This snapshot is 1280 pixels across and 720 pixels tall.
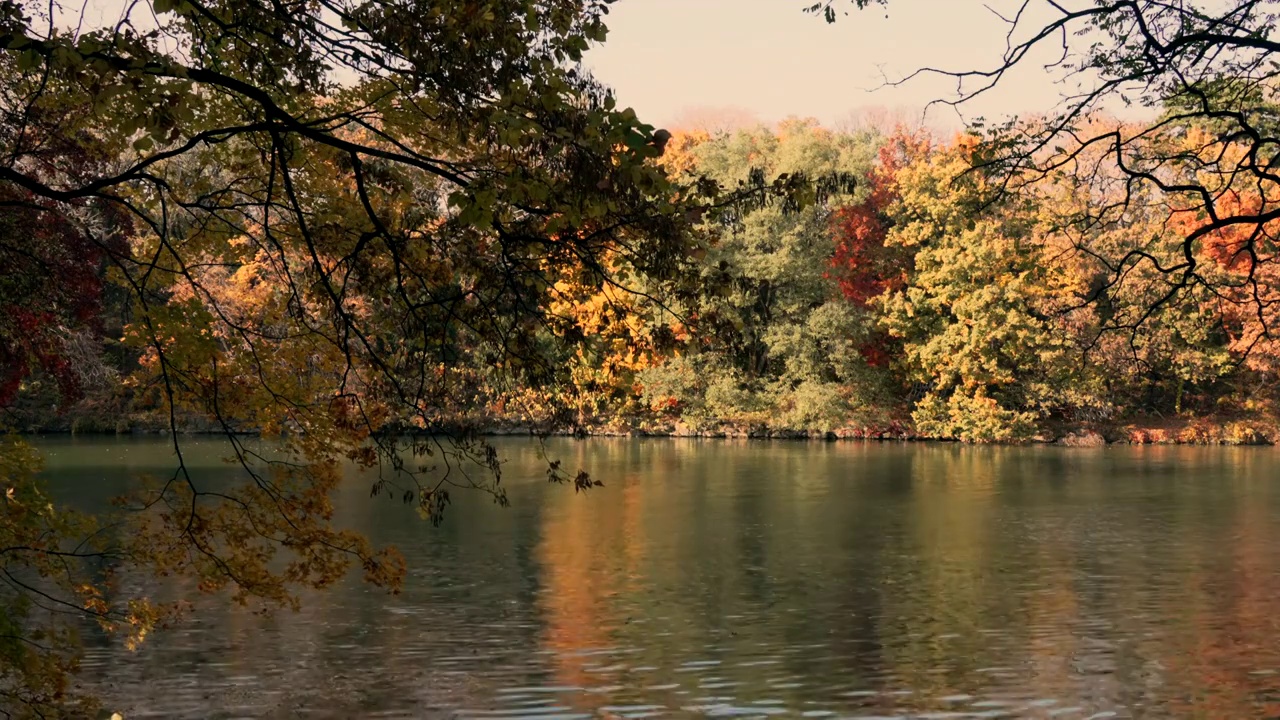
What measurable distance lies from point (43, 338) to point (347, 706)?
11624mm

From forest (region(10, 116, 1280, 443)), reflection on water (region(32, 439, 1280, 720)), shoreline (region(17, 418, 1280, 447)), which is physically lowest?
reflection on water (region(32, 439, 1280, 720))

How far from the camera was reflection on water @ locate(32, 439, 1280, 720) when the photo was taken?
41.5ft

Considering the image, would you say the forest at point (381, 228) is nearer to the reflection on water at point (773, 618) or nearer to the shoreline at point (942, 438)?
the reflection on water at point (773, 618)

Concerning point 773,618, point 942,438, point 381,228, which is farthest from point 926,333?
point 381,228

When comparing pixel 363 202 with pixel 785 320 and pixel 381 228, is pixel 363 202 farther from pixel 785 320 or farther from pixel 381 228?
pixel 785 320

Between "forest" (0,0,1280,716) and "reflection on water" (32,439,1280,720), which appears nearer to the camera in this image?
"forest" (0,0,1280,716)

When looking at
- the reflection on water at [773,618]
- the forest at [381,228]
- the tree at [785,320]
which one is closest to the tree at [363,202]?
the forest at [381,228]

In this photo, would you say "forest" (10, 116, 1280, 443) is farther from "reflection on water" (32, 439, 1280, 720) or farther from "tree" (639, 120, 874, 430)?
"reflection on water" (32, 439, 1280, 720)

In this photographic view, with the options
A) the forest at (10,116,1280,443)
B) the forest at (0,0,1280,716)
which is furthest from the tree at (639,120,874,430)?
the forest at (0,0,1280,716)

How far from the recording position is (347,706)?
1227cm

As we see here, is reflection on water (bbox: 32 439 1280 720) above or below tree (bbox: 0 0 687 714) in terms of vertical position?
below

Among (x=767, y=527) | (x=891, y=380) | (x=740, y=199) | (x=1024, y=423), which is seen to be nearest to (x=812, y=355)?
(x=891, y=380)

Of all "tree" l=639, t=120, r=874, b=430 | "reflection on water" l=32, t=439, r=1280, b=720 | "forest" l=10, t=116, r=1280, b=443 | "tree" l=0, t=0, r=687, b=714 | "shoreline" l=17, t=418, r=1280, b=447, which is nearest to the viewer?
"tree" l=0, t=0, r=687, b=714

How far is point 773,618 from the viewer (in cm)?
1655
